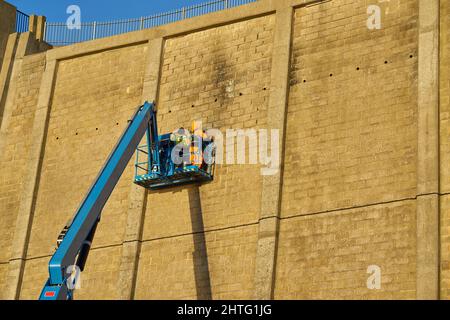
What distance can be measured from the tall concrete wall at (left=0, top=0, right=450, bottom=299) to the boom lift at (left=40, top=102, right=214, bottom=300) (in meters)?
0.68

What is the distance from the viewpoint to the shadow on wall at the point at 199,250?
32.7 meters

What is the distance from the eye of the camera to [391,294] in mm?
28859

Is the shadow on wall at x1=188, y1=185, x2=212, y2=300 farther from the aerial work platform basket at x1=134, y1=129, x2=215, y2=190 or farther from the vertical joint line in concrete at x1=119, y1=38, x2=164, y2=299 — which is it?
the vertical joint line in concrete at x1=119, y1=38, x2=164, y2=299

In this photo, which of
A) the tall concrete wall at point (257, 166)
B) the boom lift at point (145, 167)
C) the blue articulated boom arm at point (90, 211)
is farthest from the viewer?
the boom lift at point (145, 167)

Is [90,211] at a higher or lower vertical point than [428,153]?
lower

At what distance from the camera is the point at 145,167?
119ft

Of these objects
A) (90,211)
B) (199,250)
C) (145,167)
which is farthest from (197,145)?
(90,211)

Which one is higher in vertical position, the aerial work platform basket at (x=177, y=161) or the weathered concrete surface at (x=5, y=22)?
the weathered concrete surface at (x=5, y=22)

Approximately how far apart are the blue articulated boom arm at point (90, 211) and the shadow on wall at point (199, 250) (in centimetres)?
171

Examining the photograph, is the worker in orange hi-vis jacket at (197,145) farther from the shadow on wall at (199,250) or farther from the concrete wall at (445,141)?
the concrete wall at (445,141)

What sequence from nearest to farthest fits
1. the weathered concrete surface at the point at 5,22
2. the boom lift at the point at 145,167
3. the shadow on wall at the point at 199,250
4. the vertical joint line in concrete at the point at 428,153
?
the vertical joint line in concrete at the point at 428,153, the boom lift at the point at 145,167, the shadow on wall at the point at 199,250, the weathered concrete surface at the point at 5,22

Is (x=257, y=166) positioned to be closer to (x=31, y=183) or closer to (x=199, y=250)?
(x=199, y=250)

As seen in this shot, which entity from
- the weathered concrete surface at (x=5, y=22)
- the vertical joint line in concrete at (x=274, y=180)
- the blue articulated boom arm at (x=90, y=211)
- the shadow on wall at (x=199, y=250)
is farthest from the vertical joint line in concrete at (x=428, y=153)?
the weathered concrete surface at (x=5, y=22)

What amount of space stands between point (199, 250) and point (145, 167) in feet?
13.9
